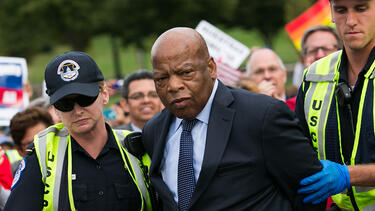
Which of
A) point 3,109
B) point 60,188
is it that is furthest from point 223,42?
point 60,188

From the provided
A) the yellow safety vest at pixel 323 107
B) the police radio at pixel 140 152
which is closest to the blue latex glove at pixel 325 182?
the yellow safety vest at pixel 323 107

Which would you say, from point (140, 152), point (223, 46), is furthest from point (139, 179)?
point (223, 46)

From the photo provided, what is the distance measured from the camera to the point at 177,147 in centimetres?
328

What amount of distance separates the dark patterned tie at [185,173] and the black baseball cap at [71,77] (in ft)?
2.35

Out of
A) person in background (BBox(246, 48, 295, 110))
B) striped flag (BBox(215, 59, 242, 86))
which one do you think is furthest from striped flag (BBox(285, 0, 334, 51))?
person in background (BBox(246, 48, 295, 110))

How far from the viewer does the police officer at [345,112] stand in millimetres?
3232

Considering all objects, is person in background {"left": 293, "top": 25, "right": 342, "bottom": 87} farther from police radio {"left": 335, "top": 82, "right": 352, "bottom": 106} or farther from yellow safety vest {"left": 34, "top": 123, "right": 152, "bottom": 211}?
yellow safety vest {"left": 34, "top": 123, "right": 152, "bottom": 211}

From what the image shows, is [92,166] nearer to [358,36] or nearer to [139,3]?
[358,36]

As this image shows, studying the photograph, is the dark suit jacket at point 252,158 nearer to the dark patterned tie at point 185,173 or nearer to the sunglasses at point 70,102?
the dark patterned tie at point 185,173

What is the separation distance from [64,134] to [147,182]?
2.05ft

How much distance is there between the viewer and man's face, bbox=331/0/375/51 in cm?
334

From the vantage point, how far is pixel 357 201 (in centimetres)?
352

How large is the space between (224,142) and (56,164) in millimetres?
1097

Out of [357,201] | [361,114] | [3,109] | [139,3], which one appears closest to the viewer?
[361,114]
